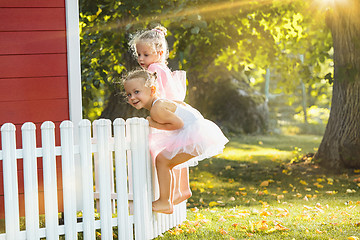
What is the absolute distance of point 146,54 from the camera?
5.07m

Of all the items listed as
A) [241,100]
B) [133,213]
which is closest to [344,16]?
[133,213]

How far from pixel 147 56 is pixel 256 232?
186 cm

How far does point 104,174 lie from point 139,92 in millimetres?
755

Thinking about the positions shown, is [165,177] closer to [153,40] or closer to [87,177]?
[87,177]

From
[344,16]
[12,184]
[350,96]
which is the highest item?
[344,16]

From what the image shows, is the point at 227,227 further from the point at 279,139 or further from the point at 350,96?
the point at 279,139

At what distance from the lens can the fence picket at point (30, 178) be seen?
13.2ft

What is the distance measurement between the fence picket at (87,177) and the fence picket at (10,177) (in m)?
0.53

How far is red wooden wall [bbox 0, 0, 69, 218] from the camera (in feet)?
17.5

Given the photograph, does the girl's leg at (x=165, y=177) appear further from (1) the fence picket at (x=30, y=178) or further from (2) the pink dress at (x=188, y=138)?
(1) the fence picket at (x=30, y=178)

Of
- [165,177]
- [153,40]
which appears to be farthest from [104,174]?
[153,40]

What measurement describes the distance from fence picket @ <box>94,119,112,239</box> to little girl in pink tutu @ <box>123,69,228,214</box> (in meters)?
0.44

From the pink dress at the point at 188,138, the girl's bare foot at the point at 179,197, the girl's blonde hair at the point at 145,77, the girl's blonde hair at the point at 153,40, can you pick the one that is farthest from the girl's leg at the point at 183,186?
the girl's blonde hair at the point at 153,40

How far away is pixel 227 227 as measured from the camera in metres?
5.23
